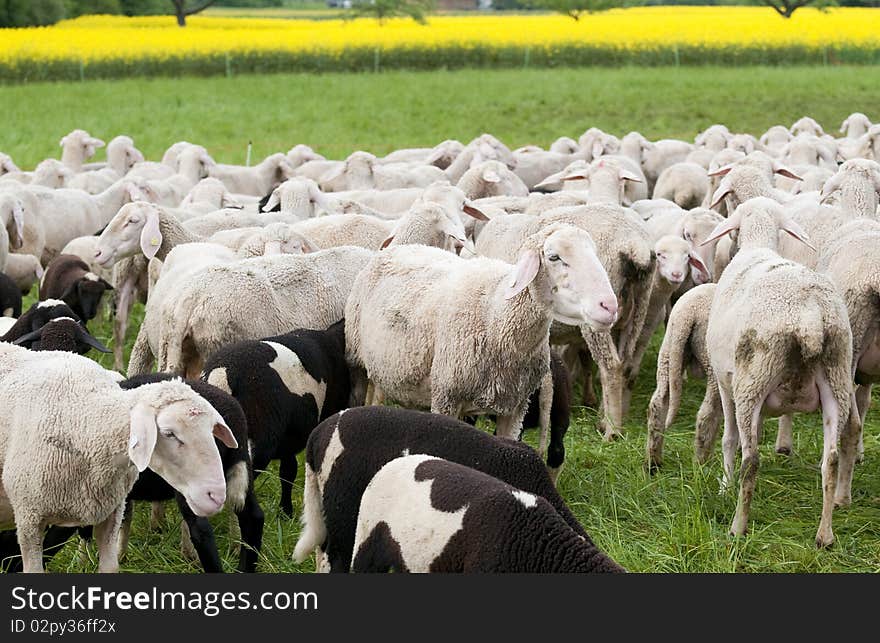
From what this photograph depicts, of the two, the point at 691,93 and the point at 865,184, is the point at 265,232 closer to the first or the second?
the point at 865,184

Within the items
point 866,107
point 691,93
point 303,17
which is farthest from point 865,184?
point 303,17

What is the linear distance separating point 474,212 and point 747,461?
294cm

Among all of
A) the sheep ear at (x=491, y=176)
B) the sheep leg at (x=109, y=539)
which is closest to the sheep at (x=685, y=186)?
the sheep ear at (x=491, y=176)

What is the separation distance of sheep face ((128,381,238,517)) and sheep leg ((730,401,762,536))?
2.54m

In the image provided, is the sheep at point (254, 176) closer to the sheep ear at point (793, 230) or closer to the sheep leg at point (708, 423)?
the sheep ear at point (793, 230)

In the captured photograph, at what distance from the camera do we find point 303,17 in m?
58.1

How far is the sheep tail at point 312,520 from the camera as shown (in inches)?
196

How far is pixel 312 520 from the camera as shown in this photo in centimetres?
500

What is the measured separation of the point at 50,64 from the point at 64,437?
2808 centimetres

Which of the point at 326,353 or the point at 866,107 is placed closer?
the point at 326,353

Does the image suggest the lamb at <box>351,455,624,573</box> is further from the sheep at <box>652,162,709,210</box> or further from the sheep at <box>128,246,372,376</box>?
the sheep at <box>652,162,709,210</box>

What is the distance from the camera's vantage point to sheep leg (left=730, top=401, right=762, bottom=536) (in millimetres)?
5758

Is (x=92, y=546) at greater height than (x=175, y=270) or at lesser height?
lesser

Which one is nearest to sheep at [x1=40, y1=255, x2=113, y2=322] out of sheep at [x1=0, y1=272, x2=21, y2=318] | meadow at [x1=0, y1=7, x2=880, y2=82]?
sheep at [x1=0, y1=272, x2=21, y2=318]
